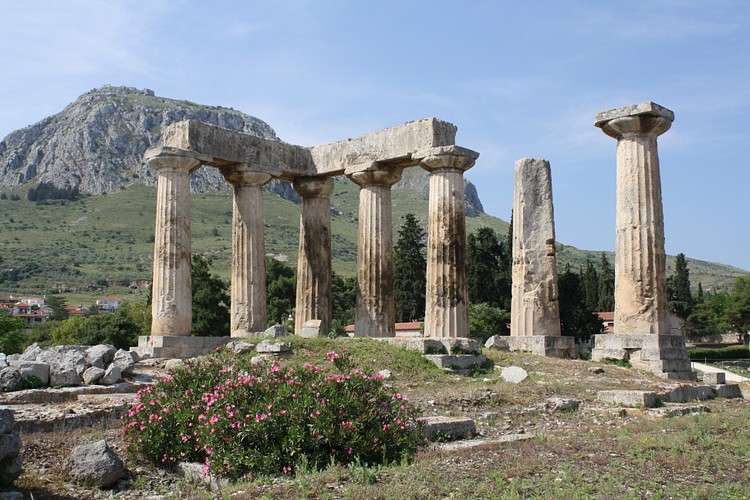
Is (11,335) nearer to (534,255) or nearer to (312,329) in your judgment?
(312,329)

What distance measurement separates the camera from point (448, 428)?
514 inches

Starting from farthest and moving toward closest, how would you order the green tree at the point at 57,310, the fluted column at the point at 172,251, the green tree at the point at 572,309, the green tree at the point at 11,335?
the green tree at the point at 57,310 < the green tree at the point at 572,309 < the green tree at the point at 11,335 < the fluted column at the point at 172,251

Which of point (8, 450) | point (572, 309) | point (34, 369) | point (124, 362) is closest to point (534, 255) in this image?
point (124, 362)

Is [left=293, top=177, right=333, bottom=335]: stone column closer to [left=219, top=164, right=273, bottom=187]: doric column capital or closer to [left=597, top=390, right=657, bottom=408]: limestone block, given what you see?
[left=219, top=164, right=273, bottom=187]: doric column capital

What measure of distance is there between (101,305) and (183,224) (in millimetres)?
85131

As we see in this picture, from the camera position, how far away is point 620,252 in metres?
Result: 25.4

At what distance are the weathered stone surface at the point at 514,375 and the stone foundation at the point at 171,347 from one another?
29.8 ft

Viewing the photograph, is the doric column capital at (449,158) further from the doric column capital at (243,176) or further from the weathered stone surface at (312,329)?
the weathered stone surface at (312,329)

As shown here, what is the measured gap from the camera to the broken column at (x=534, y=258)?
27.1m

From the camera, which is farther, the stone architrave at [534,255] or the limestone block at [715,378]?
the stone architrave at [534,255]

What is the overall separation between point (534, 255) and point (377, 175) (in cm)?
613

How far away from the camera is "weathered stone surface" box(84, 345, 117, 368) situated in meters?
18.7

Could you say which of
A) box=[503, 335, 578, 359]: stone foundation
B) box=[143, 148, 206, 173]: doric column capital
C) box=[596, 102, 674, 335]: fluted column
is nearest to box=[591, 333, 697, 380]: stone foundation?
box=[596, 102, 674, 335]: fluted column

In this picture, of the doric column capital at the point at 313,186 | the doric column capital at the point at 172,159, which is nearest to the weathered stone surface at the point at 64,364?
the doric column capital at the point at 172,159
